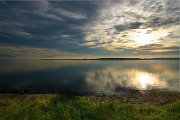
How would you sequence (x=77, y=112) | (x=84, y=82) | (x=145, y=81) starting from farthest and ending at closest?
(x=145, y=81)
(x=84, y=82)
(x=77, y=112)

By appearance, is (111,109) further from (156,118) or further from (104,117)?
(156,118)

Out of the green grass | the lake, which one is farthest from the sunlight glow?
the green grass

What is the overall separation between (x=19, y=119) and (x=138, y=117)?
636cm

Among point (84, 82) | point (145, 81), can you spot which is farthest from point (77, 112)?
point (145, 81)

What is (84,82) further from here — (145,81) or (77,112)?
(77,112)

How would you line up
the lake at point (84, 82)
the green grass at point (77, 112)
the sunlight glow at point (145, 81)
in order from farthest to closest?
the sunlight glow at point (145, 81)
the lake at point (84, 82)
the green grass at point (77, 112)

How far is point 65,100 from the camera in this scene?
1168 centimetres

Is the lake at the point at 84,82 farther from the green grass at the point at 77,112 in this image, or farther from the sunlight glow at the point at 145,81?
the green grass at the point at 77,112

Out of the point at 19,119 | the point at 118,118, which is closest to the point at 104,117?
the point at 118,118

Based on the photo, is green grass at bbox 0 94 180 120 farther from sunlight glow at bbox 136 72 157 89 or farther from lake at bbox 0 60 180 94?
sunlight glow at bbox 136 72 157 89

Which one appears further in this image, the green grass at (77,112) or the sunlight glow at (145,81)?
the sunlight glow at (145,81)

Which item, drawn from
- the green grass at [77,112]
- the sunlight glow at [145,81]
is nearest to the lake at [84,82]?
the sunlight glow at [145,81]

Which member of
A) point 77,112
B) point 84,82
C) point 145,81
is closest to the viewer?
point 77,112

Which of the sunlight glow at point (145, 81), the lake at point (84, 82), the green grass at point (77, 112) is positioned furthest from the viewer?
the sunlight glow at point (145, 81)
